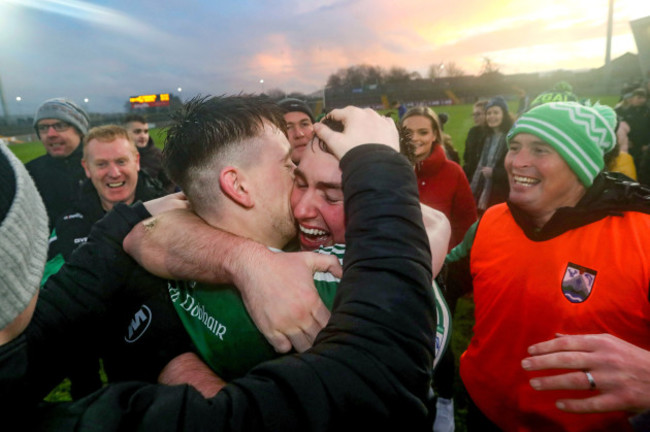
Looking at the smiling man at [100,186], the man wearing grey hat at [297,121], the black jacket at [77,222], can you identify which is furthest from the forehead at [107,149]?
the man wearing grey hat at [297,121]

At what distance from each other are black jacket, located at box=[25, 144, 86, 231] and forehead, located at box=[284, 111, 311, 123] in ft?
8.02

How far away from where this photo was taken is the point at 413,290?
3.01ft

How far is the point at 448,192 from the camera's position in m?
4.18

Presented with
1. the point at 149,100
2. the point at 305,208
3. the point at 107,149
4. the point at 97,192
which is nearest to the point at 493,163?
the point at 305,208

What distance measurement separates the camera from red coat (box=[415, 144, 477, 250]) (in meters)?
4.19

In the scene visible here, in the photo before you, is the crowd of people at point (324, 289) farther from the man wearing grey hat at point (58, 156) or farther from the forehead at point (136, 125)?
the forehead at point (136, 125)

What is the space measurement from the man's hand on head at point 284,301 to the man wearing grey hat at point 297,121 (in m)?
2.89

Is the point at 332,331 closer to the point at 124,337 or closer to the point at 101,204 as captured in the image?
the point at 124,337

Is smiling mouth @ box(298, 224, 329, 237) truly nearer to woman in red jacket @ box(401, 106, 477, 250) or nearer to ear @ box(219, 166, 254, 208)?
ear @ box(219, 166, 254, 208)

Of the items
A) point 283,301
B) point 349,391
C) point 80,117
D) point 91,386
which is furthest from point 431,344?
point 80,117

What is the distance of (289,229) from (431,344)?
3.03ft

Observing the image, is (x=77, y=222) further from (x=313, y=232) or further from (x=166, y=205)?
(x=313, y=232)

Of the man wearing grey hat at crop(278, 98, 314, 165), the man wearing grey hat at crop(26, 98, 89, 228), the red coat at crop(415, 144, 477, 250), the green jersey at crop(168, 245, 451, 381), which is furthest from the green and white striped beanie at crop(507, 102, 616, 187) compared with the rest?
the man wearing grey hat at crop(26, 98, 89, 228)

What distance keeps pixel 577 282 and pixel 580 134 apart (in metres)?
0.83
